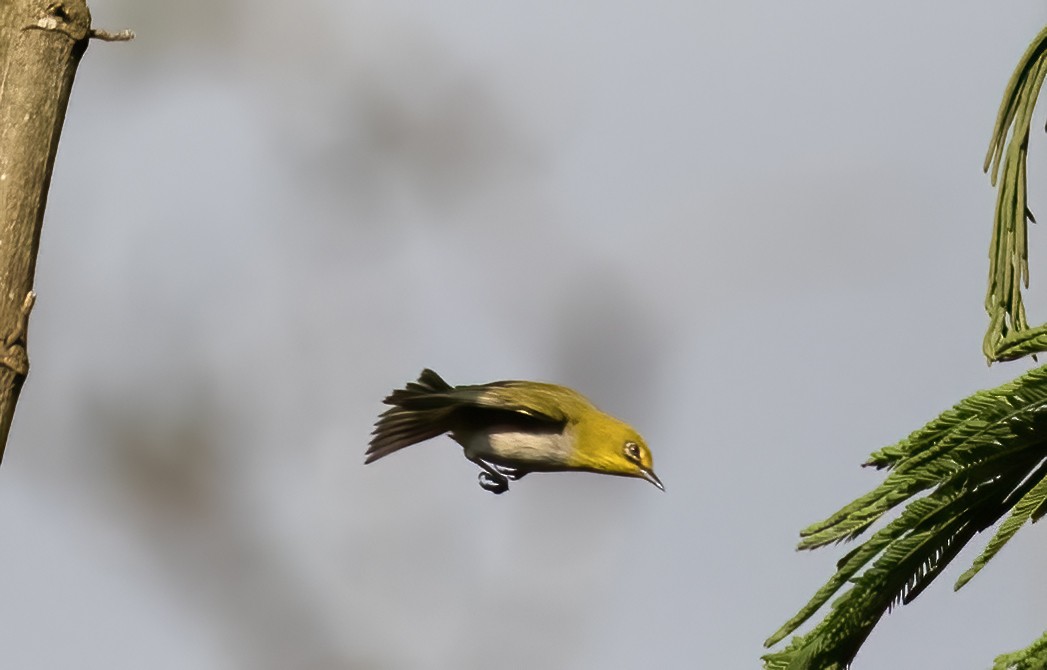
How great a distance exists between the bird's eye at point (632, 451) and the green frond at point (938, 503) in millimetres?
2169

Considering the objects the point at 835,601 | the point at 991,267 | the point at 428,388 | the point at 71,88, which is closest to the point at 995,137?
the point at 991,267

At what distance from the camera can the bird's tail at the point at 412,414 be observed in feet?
12.2

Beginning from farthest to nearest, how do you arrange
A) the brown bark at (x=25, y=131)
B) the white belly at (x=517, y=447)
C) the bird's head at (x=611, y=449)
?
the bird's head at (x=611, y=449) → the white belly at (x=517, y=447) → the brown bark at (x=25, y=131)

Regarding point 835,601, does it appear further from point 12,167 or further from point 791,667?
point 12,167

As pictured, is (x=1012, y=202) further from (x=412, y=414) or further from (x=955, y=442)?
(x=412, y=414)

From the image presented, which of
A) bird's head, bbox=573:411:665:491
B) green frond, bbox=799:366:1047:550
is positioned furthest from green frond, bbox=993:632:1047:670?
bird's head, bbox=573:411:665:491

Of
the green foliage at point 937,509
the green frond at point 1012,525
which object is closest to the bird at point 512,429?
the green foliage at point 937,509

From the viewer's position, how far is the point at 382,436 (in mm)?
3801

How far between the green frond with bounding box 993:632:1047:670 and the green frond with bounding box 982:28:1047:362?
0.62 m

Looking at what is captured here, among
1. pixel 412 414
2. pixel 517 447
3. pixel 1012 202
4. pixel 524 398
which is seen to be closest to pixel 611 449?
pixel 524 398

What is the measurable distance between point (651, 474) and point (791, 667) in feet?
7.02

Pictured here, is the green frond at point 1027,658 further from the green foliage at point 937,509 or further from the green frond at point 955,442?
the green frond at point 955,442

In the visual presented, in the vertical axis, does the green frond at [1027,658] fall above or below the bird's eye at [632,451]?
below

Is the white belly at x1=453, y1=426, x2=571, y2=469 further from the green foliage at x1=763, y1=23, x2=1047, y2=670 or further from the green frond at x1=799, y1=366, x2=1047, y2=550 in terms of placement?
the green frond at x1=799, y1=366, x2=1047, y2=550
